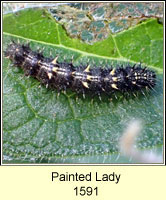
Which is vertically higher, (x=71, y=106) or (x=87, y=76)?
(x=87, y=76)

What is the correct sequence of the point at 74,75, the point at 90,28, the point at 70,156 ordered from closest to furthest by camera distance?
the point at 70,156, the point at 74,75, the point at 90,28

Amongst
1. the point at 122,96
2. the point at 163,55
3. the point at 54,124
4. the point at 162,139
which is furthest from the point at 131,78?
the point at 54,124

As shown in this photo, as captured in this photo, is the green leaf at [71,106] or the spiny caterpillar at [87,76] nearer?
the green leaf at [71,106]

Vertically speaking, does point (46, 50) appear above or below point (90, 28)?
below

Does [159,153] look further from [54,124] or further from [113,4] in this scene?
[113,4]
